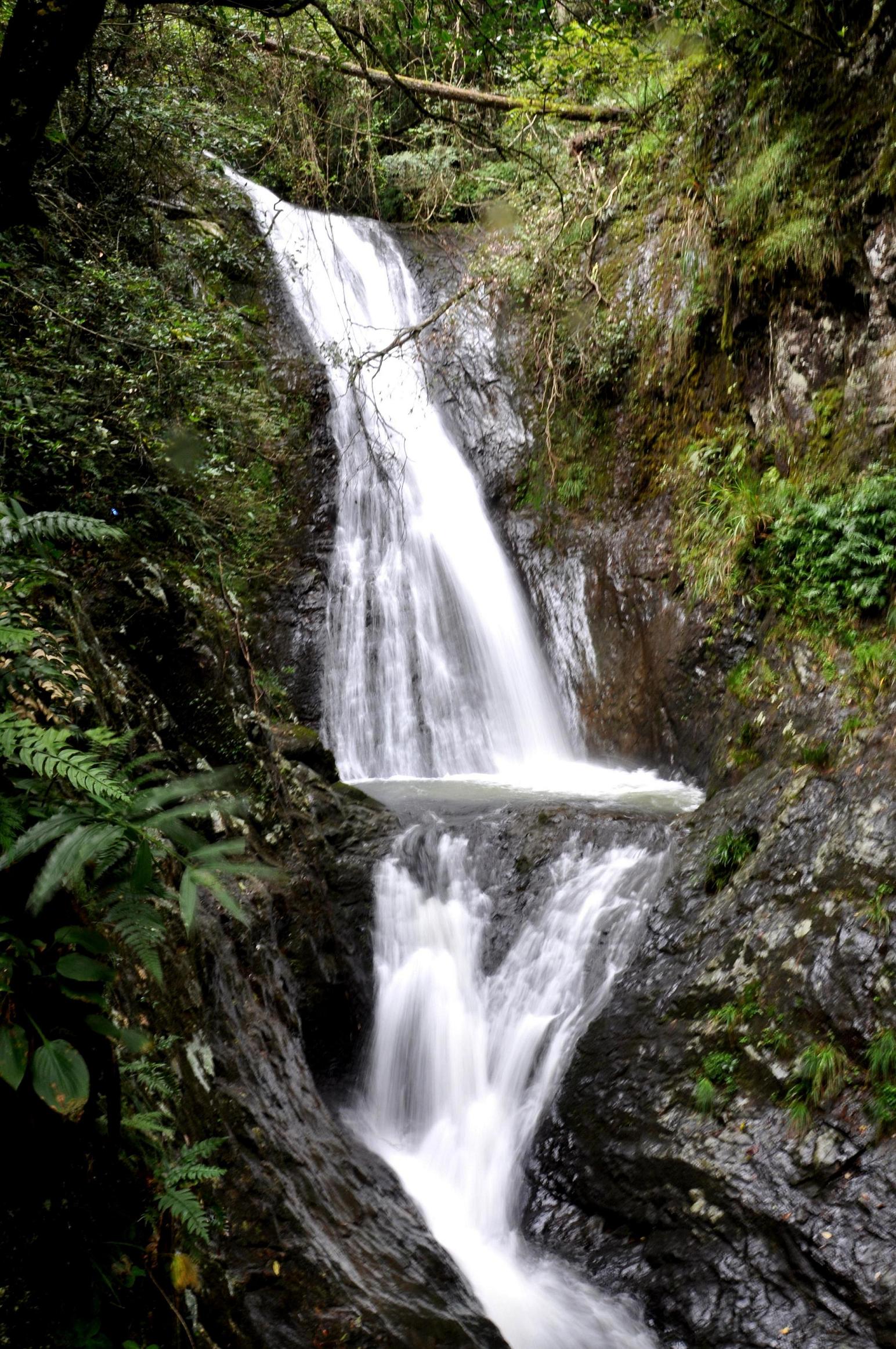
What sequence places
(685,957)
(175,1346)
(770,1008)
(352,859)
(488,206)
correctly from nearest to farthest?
(175,1346)
(770,1008)
(685,957)
(352,859)
(488,206)

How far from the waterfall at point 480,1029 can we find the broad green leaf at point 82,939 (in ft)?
11.6

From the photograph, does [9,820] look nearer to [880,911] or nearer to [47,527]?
[47,527]

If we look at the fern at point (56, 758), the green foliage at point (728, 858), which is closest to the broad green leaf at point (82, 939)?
the fern at point (56, 758)

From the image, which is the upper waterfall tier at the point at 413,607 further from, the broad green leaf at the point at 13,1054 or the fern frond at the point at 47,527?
the broad green leaf at the point at 13,1054

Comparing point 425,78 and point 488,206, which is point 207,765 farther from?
point 488,206

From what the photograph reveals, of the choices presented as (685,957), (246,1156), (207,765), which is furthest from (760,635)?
(246,1156)

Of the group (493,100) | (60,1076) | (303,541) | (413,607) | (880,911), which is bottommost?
(880,911)

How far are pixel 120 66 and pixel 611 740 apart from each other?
7.74 metres

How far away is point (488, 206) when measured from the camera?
12.9 metres

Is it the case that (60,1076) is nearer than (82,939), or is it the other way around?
(60,1076)

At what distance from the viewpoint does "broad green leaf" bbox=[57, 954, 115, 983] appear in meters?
1.68

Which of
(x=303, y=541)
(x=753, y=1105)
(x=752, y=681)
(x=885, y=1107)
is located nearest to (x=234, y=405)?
(x=303, y=541)

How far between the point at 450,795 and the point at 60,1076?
6388 millimetres

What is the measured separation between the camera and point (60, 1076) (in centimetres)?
163
